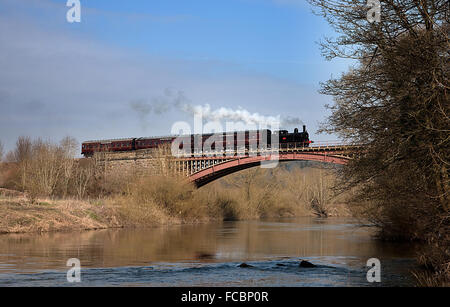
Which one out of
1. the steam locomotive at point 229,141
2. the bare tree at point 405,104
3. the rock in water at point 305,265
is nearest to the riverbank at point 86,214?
the steam locomotive at point 229,141

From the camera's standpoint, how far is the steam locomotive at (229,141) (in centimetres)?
4791

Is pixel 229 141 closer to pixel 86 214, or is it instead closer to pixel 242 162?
pixel 242 162

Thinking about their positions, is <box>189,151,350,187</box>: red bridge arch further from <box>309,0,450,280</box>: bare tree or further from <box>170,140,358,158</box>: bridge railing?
<box>309,0,450,280</box>: bare tree

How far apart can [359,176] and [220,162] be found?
35.1 metres

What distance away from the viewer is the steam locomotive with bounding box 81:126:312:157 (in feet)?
157

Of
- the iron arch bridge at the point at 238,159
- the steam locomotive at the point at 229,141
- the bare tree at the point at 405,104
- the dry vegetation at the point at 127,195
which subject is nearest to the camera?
the bare tree at the point at 405,104

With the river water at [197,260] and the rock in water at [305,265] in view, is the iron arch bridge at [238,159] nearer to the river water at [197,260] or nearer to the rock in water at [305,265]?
the river water at [197,260]

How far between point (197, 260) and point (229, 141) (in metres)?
32.2

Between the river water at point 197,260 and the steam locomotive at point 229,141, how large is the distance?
69.3 ft

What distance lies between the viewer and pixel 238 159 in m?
47.5

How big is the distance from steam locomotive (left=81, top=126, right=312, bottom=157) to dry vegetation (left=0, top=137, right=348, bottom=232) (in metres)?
3.65
